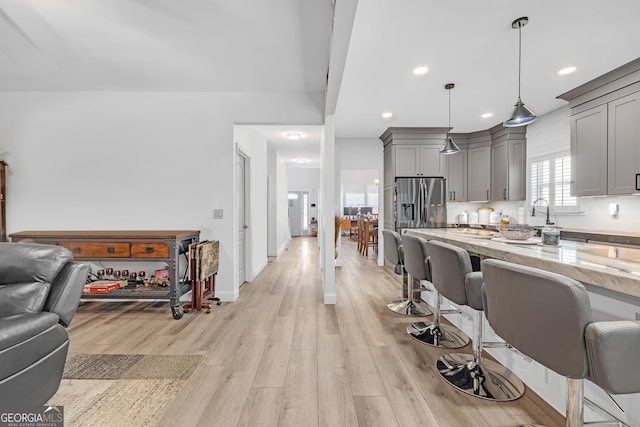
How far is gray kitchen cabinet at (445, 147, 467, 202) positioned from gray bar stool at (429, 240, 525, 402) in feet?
14.6

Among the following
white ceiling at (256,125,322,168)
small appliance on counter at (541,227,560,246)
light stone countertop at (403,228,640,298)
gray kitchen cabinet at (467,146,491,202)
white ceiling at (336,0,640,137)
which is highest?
white ceiling at (336,0,640,137)

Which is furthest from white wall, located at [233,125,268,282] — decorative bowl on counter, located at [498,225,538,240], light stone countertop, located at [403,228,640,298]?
light stone countertop, located at [403,228,640,298]

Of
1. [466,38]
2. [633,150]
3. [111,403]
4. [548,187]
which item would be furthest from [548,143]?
[111,403]

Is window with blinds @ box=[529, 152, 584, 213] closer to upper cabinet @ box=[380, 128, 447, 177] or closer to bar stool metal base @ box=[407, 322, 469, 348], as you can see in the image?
upper cabinet @ box=[380, 128, 447, 177]

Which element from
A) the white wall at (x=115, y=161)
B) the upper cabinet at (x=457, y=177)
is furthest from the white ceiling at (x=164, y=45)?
the upper cabinet at (x=457, y=177)

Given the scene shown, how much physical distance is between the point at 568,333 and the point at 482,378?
111 cm

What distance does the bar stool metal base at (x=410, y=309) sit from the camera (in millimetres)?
3191

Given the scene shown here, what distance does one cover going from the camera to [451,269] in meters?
1.93

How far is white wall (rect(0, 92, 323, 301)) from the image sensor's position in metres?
3.65

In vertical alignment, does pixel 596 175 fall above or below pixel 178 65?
below

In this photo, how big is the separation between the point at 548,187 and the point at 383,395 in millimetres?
4831

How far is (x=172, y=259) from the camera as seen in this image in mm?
3094

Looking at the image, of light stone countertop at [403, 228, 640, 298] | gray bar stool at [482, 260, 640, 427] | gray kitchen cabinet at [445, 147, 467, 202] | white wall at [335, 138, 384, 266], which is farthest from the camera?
white wall at [335, 138, 384, 266]

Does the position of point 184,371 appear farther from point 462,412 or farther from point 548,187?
point 548,187
